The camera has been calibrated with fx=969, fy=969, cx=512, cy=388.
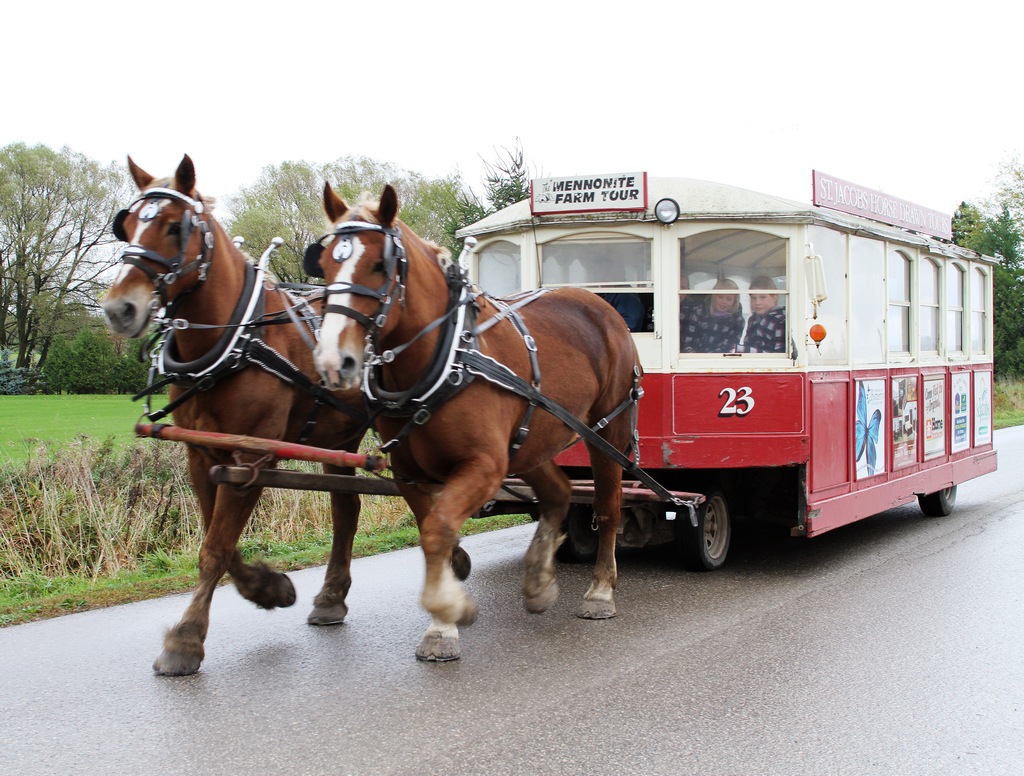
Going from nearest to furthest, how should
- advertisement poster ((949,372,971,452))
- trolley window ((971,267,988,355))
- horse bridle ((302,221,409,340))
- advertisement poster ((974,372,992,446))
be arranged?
1. horse bridle ((302,221,409,340))
2. advertisement poster ((949,372,971,452))
3. advertisement poster ((974,372,992,446))
4. trolley window ((971,267,988,355))

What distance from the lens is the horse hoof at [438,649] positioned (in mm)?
4793

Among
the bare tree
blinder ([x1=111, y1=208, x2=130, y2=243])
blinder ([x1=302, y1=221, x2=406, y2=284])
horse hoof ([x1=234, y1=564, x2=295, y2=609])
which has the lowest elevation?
horse hoof ([x1=234, y1=564, x2=295, y2=609])

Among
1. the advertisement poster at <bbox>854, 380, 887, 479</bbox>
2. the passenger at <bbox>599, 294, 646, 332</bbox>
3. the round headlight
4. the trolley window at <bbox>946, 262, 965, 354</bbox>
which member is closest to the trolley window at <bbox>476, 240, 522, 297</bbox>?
the passenger at <bbox>599, 294, 646, 332</bbox>

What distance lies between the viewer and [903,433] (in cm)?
833

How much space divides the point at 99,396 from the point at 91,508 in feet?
101

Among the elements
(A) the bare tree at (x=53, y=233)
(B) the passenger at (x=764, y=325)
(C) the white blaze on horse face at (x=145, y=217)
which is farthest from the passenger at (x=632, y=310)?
(A) the bare tree at (x=53, y=233)

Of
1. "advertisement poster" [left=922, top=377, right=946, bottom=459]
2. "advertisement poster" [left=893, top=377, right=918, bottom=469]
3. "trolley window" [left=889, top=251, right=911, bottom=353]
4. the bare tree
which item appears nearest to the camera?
"advertisement poster" [left=893, top=377, right=918, bottom=469]

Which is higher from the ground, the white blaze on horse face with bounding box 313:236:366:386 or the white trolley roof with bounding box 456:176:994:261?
the white trolley roof with bounding box 456:176:994:261

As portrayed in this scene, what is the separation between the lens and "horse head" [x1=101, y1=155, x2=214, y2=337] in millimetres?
4105

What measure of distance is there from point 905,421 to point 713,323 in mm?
2609

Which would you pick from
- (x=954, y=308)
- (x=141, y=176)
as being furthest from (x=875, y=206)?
(x=141, y=176)

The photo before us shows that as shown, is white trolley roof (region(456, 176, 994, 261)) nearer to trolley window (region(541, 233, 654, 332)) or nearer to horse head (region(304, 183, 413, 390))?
trolley window (region(541, 233, 654, 332))

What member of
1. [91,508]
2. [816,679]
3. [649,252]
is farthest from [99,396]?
[816,679]

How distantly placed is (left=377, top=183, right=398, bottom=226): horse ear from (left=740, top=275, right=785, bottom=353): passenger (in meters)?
3.36
